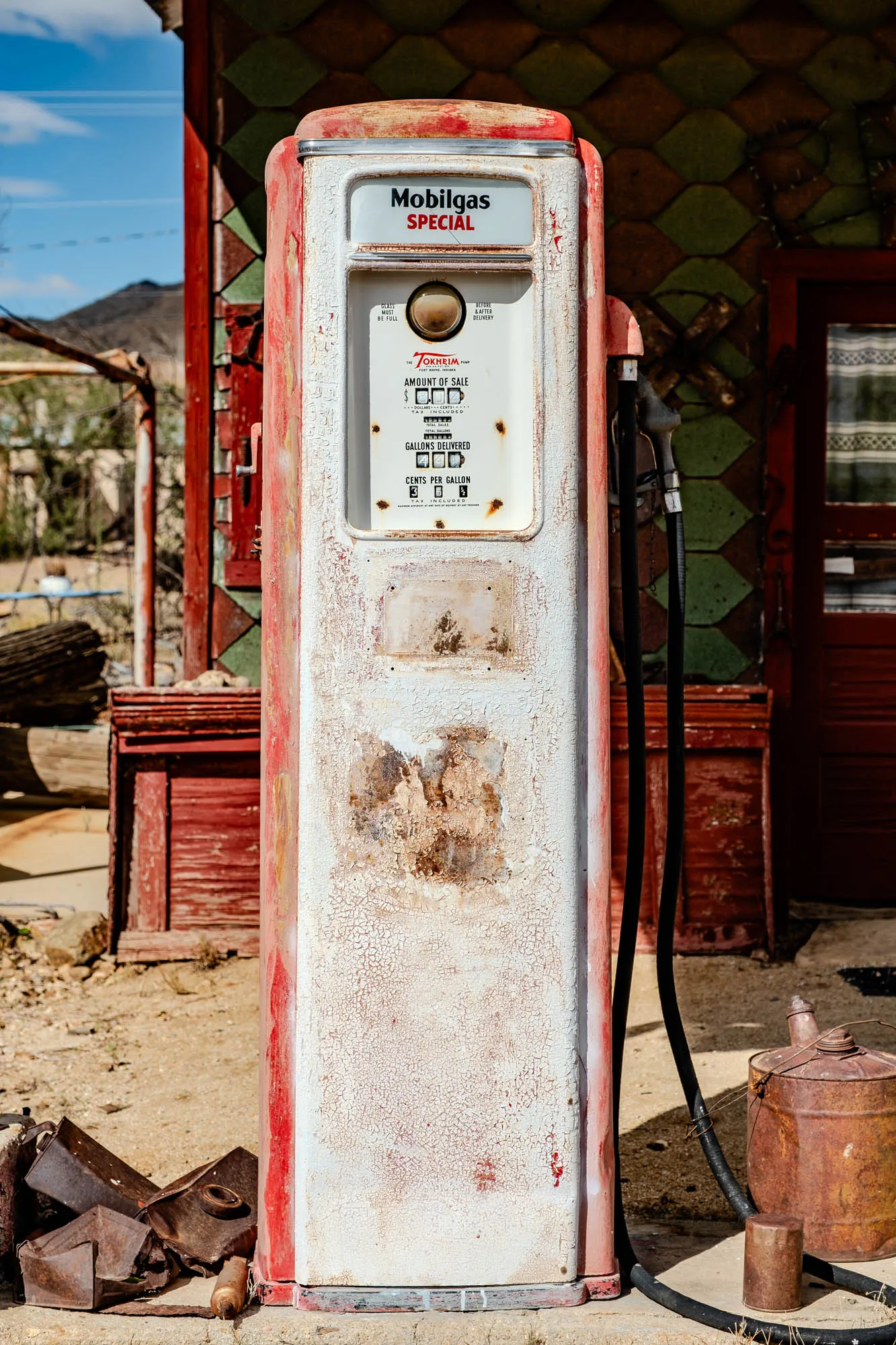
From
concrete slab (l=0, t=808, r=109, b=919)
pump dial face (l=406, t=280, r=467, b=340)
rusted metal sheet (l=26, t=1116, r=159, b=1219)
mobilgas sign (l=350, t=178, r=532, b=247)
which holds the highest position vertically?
mobilgas sign (l=350, t=178, r=532, b=247)

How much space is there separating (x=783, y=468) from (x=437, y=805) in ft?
12.0

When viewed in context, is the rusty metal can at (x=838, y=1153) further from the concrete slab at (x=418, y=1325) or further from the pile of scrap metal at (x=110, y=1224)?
the pile of scrap metal at (x=110, y=1224)

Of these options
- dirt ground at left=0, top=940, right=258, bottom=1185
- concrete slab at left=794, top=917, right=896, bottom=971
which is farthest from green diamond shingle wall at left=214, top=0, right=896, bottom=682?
dirt ground at left=0, top=940, right=258, bottom=1185

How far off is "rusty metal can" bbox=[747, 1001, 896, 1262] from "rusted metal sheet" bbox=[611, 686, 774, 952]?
2.52 metres

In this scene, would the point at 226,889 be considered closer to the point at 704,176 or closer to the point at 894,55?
the point at 704,176

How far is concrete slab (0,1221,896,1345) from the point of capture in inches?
101

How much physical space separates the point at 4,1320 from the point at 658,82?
16.6 ft

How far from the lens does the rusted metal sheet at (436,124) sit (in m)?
2.61

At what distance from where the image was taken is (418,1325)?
257 cm

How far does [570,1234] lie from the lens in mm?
2641

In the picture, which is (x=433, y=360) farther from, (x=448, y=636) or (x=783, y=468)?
(x=783, y=468)

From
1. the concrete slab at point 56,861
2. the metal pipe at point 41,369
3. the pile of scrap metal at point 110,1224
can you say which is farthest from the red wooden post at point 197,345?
the pile of scrap metal at point 110,1224

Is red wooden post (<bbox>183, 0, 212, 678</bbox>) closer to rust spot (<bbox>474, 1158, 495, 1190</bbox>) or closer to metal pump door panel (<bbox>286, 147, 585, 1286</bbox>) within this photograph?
metal pump door panel (<bbox>286, 147, 585, 1286</bbox>)

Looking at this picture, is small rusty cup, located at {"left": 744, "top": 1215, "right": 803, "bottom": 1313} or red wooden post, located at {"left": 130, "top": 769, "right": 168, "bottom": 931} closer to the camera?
small rusty cup, located at {"left": 744, "top": 1215, "right": 803, "bottom": 1313}
